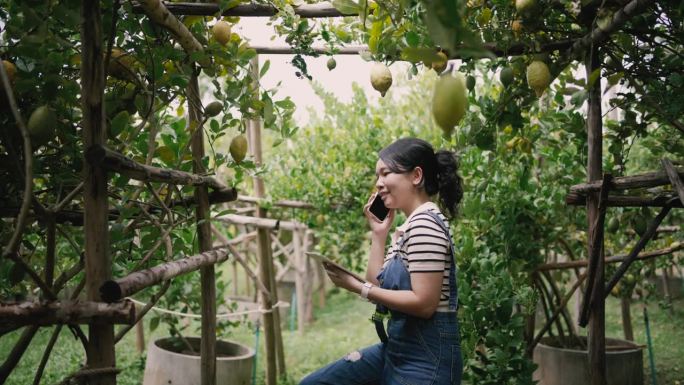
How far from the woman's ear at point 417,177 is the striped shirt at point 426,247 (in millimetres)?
89

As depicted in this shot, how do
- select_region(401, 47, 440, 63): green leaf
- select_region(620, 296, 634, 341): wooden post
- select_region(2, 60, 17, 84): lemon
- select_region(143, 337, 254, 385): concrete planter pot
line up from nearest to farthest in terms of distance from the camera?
select_region(401, 47, 440, 63): green leaf
select_region(2, 60, 17, 84): lemon
select_region(143, 337, 254, 385): concrete planter pot
select_region(620, 296, 634, 341): wooden post

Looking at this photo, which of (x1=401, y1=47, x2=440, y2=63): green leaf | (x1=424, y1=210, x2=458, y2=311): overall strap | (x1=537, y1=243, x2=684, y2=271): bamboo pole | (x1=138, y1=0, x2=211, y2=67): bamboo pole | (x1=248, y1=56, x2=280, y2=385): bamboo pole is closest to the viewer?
(x1=401, y1=47, x2=440, y2=63): green leaf

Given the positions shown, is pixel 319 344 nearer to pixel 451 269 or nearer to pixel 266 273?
pixel 266 273

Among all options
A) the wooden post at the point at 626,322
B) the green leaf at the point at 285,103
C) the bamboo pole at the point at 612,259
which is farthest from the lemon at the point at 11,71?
the wooden post at the point at 626,322

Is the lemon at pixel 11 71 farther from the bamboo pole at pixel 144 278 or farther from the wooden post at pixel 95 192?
the bamboo pole at pixel 144 278

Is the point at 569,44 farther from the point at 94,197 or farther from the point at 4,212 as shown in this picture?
the point at 4,212

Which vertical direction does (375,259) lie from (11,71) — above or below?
below

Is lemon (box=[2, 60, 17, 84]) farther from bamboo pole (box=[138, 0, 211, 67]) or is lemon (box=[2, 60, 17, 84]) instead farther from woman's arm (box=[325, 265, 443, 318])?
woman's arm (box=[325, 265, 443, 318])

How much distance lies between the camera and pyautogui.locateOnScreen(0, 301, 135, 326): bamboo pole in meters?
0.91

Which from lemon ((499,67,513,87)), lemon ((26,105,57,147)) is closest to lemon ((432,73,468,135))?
lemon ((26,105,57,147))

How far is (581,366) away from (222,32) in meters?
2.12

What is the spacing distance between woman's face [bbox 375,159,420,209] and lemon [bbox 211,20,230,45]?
0.55 meters

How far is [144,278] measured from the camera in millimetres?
1159

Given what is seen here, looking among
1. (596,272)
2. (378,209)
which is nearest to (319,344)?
(378,209)
